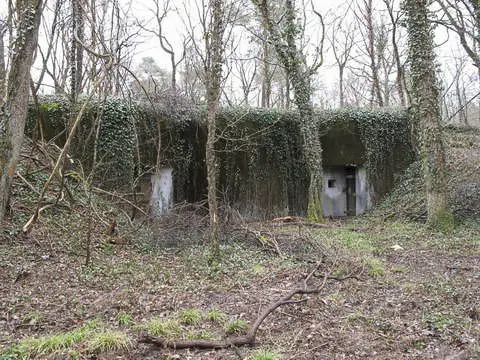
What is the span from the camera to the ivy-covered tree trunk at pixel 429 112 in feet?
29.6

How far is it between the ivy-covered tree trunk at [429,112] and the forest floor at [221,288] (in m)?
0.54

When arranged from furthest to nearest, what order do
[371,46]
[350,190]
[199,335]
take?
1. [371,46]
2. [350,190]
3. [199,335]

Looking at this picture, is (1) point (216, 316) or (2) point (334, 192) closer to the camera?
(1) point (216, 316)

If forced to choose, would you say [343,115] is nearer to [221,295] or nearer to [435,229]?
[435,229]

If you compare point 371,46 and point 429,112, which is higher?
point 371,46

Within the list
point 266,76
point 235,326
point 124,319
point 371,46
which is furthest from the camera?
point 266,76

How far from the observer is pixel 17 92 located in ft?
15.4

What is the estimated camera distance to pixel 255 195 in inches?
508

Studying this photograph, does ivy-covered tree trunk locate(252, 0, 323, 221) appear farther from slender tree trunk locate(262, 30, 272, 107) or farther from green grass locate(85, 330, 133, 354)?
green grass locate(85, 330, 133, 354)

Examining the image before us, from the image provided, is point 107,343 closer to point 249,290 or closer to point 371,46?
point 249,290

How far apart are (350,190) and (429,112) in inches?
222

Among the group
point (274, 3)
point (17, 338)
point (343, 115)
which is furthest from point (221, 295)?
point (274, 3)

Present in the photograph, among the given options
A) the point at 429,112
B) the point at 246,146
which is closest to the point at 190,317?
the point at 429,112

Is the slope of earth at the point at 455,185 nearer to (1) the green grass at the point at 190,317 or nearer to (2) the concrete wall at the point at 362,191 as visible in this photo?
(2) the concrete wall at the point at 362,191
